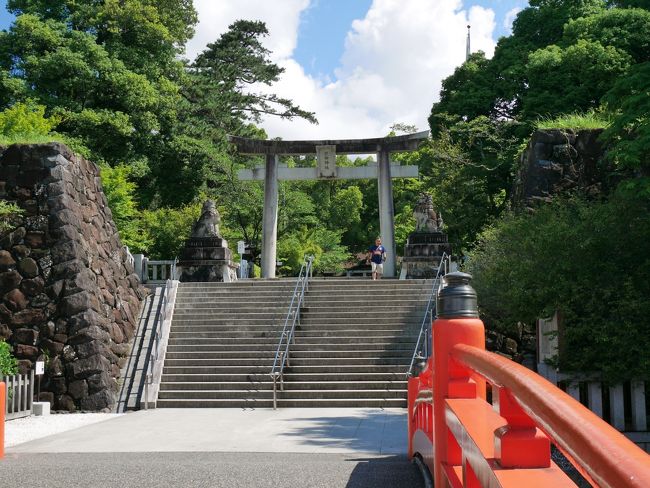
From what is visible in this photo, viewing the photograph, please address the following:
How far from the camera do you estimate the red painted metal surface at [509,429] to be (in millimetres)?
1090

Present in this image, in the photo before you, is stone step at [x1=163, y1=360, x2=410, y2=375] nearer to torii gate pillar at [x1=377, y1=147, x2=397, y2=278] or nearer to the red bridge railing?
the red bridge railing

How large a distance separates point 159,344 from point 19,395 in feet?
11.3

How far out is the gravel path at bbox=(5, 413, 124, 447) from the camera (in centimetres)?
970

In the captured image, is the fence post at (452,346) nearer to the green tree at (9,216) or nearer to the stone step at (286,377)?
the stone step at (286,377)

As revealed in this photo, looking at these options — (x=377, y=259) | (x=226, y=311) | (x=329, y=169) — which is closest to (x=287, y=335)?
(x=226, y=311)

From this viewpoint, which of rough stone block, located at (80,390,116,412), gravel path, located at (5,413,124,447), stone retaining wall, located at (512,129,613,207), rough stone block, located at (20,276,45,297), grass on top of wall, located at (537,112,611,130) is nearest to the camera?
gravel path, located at (5,413,124,447)

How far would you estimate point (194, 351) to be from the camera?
14555 mm

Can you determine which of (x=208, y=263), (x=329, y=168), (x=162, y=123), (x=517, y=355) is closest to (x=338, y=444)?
(x=517, y=355)

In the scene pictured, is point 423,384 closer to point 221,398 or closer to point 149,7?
point 221,398

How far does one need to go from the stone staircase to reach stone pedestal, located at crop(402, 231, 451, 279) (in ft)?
10.6

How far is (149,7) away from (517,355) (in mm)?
23891

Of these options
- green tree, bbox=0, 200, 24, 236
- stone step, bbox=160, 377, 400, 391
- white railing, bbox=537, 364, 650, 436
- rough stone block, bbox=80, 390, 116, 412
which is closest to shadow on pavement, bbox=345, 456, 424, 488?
white railing, bbox=537, 364, 650, 436

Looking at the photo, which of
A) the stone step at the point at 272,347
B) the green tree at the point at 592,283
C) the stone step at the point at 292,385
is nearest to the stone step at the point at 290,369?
the stone step at the point at 292,385

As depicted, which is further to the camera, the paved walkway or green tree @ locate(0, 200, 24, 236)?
green tree @ locate(0, 200, 24, 236)
